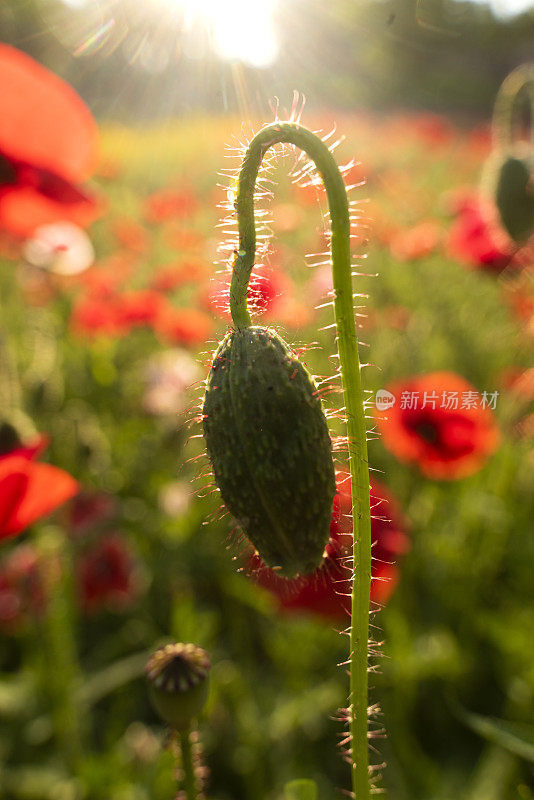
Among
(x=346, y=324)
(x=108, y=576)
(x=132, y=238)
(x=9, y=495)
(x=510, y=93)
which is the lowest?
(x=108, y=576)

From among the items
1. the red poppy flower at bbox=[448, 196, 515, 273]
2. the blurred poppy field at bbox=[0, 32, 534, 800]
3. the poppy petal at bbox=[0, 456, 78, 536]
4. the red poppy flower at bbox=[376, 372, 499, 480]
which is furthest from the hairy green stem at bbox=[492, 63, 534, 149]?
the poppy petal at bbox=[0, 456, 78, 536]

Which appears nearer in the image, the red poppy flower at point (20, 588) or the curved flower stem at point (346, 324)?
the curved flower stem at point (346, 324)

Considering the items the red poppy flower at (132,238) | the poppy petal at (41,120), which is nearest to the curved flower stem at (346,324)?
the poppy petal at (41,120)

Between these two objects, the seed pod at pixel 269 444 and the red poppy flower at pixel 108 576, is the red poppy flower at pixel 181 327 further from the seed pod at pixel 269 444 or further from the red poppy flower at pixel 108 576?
the seed pod at pixel 269 444

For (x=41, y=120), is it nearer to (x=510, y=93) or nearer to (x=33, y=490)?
(x=33, y=490)

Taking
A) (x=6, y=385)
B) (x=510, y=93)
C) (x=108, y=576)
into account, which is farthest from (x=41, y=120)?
(x=108, y=576)

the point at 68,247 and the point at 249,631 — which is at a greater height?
the point at 68,247

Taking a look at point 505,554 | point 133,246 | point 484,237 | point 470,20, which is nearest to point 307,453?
point 505,554
